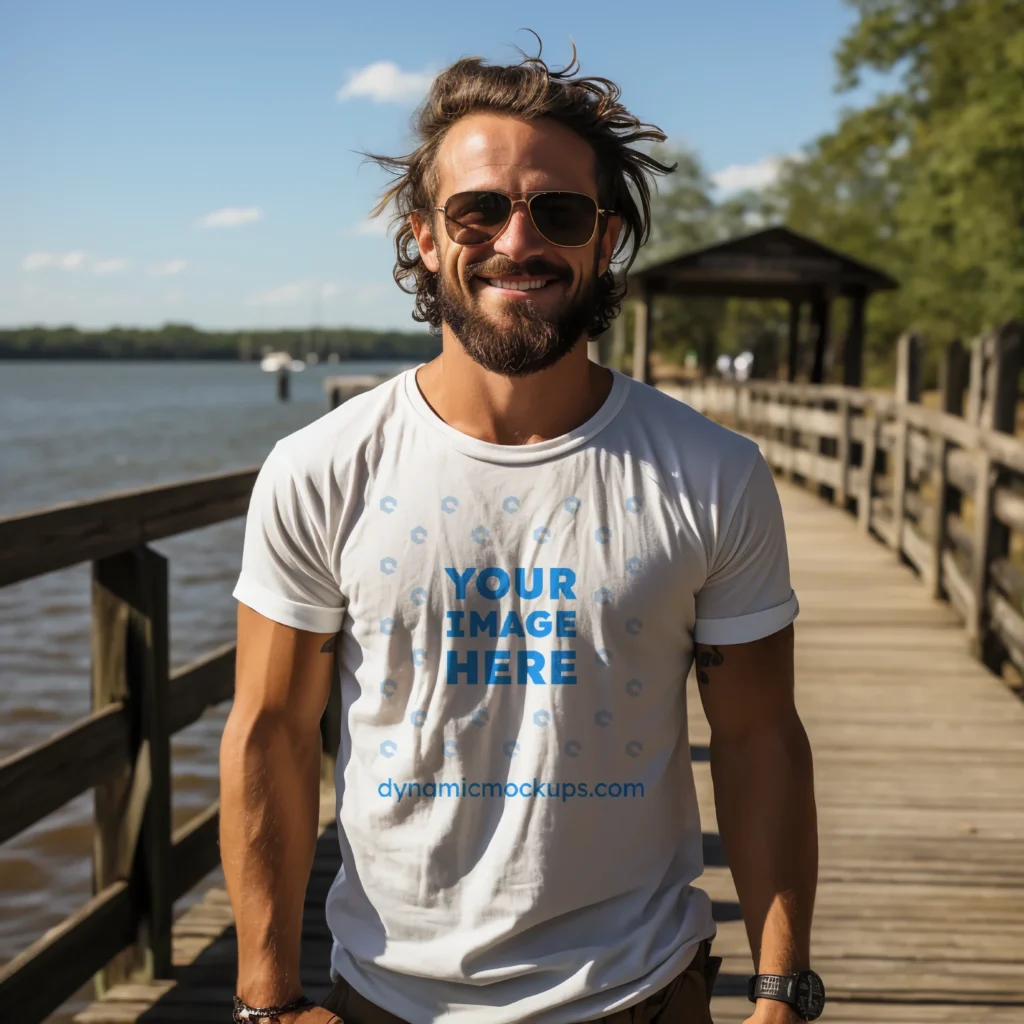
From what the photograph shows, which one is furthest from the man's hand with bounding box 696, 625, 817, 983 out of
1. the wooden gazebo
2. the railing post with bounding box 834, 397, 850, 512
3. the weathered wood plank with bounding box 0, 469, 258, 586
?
the wooden gazebo

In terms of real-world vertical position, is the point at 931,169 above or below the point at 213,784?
above

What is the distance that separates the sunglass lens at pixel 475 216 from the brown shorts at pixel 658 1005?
1033mm

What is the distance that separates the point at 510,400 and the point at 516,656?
0.35 m

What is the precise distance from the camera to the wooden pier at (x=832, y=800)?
116 inches

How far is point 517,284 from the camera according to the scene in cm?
182

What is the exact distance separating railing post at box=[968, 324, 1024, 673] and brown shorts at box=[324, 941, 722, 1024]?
5412mm

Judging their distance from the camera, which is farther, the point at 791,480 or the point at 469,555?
the point at 791,480

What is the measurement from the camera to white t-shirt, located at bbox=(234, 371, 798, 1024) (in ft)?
5.58

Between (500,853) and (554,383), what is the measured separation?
24.8 inches

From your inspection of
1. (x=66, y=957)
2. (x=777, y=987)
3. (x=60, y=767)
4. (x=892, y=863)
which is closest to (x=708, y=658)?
(x=777, y=987)

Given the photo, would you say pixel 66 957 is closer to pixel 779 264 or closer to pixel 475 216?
pixel 475 216

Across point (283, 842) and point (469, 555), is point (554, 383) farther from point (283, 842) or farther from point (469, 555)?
point (283, 842)

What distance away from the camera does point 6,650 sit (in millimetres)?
10820

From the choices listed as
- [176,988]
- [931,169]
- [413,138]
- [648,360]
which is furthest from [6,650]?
[931,169]
